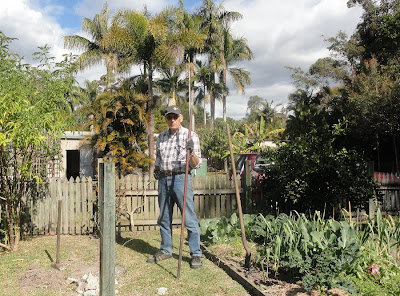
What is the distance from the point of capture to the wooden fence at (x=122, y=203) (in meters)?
7.17

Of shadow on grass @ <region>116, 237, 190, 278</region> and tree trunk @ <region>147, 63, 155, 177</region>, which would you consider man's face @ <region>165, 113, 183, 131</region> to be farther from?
tree trunk @ <region>147, 63, 155, 177</region>

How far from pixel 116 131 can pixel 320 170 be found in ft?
42.7

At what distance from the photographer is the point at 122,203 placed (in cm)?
749

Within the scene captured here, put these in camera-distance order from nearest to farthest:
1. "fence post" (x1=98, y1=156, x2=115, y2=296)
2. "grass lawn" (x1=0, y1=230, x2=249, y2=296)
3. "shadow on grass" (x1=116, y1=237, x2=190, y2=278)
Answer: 1. "fence post" (x1=98, y1=156, x2=115, y2=296)
2. "grass lawn" (x1=0, y1=230, x2=249, y2=296)
3. "shadow on grass" (x1=116, y1=237, x2=190, y2=278)

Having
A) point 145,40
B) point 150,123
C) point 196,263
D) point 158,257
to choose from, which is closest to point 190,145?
point 196,263

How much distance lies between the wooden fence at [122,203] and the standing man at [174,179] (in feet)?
6.70

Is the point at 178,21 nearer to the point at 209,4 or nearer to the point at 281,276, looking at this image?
the point at 209,4

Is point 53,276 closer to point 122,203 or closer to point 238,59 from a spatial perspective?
point 122,203

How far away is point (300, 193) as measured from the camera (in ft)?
22.8

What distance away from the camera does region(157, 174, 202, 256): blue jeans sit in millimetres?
4945

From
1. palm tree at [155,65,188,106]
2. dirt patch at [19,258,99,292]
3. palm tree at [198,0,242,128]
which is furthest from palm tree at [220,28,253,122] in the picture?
dirt patch at [19,258,99,292]

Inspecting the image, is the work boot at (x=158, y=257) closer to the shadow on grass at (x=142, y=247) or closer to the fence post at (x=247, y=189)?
the shadow on grass at (x=142, y=247)

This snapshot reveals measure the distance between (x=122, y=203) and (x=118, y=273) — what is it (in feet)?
9.39

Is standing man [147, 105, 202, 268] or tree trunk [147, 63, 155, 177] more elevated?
tree trunk [147, 63, 155, 177]
